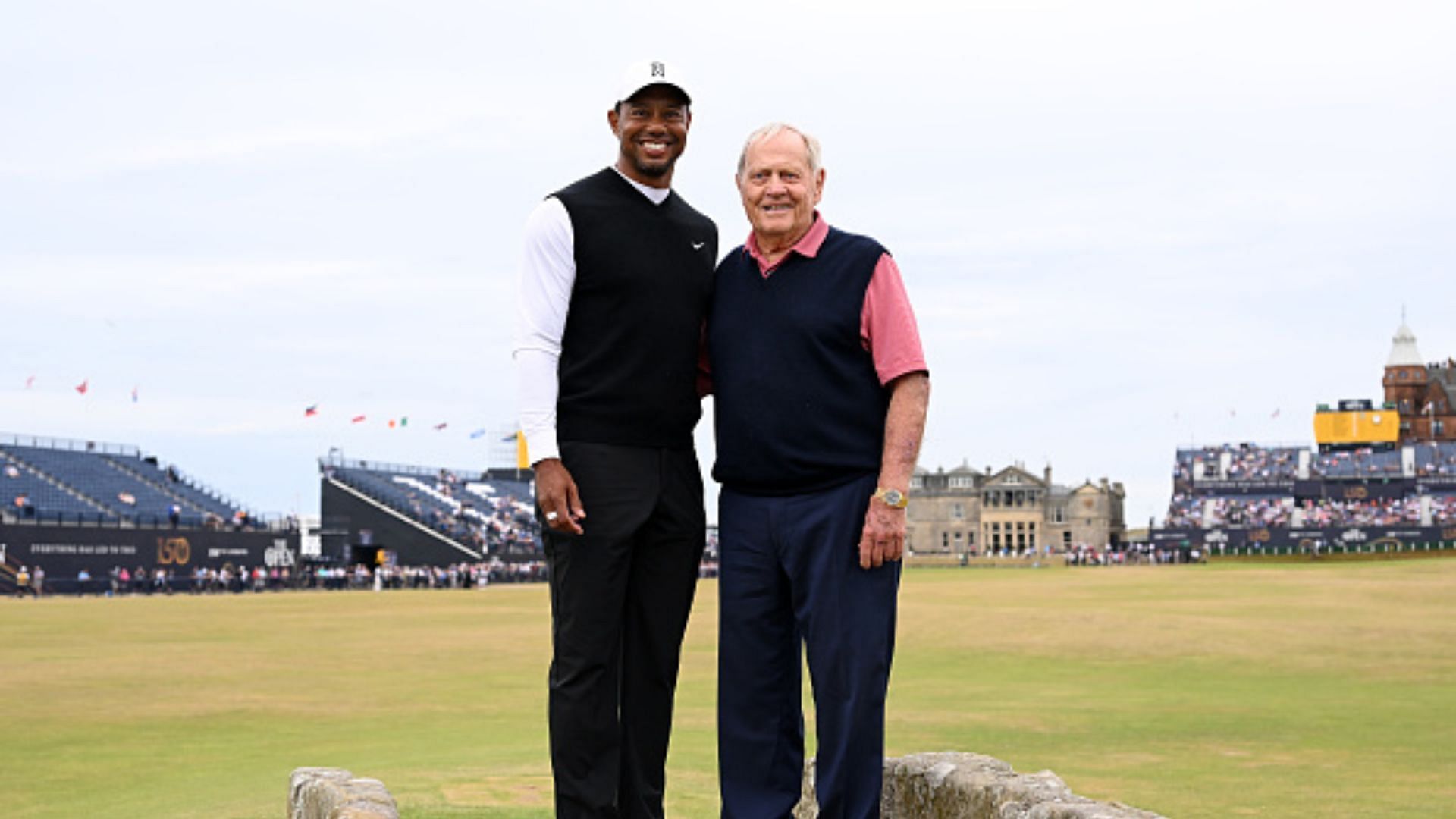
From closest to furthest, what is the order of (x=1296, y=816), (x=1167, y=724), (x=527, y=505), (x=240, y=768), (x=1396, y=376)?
(x=1296, y=816) → (x=240, y=768) → (x=1167, y=724) → (x=527, y=505) → (x=1396, y=376)

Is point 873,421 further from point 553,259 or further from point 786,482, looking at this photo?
point 553,259

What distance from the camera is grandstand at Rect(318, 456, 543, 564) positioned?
7950 centimetres

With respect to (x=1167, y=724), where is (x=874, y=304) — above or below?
above

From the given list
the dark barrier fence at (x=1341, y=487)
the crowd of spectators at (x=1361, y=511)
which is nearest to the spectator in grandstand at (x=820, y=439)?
the crowd of spectators at (x=1361, y=511)

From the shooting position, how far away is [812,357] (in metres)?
5.12

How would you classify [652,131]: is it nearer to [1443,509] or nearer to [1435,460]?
[1443,509]

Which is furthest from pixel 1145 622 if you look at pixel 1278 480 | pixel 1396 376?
pixel 1396 376

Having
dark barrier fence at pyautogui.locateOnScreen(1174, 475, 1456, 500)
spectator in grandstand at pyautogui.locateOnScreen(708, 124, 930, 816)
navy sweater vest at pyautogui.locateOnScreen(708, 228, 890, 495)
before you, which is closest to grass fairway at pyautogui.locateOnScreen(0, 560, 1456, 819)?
spectator in grandstand at pyautogui.locateOnScreen(708, 124, 930, 816)

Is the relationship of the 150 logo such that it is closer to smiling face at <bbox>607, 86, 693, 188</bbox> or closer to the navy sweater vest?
smiling face at <bbox>607, 86, 693, 188</bbox>

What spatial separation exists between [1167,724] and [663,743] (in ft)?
34.7

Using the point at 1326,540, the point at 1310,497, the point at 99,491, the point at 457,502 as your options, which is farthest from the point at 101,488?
the point at 1310,497

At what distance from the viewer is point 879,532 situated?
16.4 feet

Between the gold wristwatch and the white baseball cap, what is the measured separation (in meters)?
1.42

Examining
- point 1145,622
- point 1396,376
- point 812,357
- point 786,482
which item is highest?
point 1396,376
